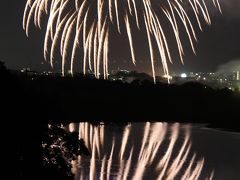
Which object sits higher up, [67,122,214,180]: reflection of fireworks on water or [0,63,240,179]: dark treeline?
[0,63,240,179]: dark treeline

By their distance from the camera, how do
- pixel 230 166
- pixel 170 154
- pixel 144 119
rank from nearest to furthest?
pixel 230 166, pixel 170 154, pixel 144 119

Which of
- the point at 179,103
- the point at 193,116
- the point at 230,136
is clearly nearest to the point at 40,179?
the point at 230,136

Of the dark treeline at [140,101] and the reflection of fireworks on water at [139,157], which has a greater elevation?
the dark treeline at [140,101]

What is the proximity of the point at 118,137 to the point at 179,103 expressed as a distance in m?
28.5

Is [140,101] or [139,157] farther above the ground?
[140,101]

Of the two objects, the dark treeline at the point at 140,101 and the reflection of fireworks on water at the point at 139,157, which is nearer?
the reflection of fireworks on water at the point at 139,157

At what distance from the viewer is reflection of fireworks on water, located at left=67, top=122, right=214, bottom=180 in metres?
23.4

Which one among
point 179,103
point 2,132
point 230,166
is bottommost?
point 230,166

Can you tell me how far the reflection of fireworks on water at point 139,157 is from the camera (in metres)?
23.4

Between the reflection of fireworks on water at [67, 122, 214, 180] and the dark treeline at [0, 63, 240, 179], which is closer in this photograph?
the reflection of fireworks on water at [67, 122, 214, 180]

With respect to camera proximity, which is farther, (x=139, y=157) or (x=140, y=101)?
(x=140, y=101)

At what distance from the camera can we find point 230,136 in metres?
42.3

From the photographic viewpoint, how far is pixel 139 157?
28.6 meters

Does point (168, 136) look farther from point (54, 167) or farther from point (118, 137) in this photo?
point (54, 167)
